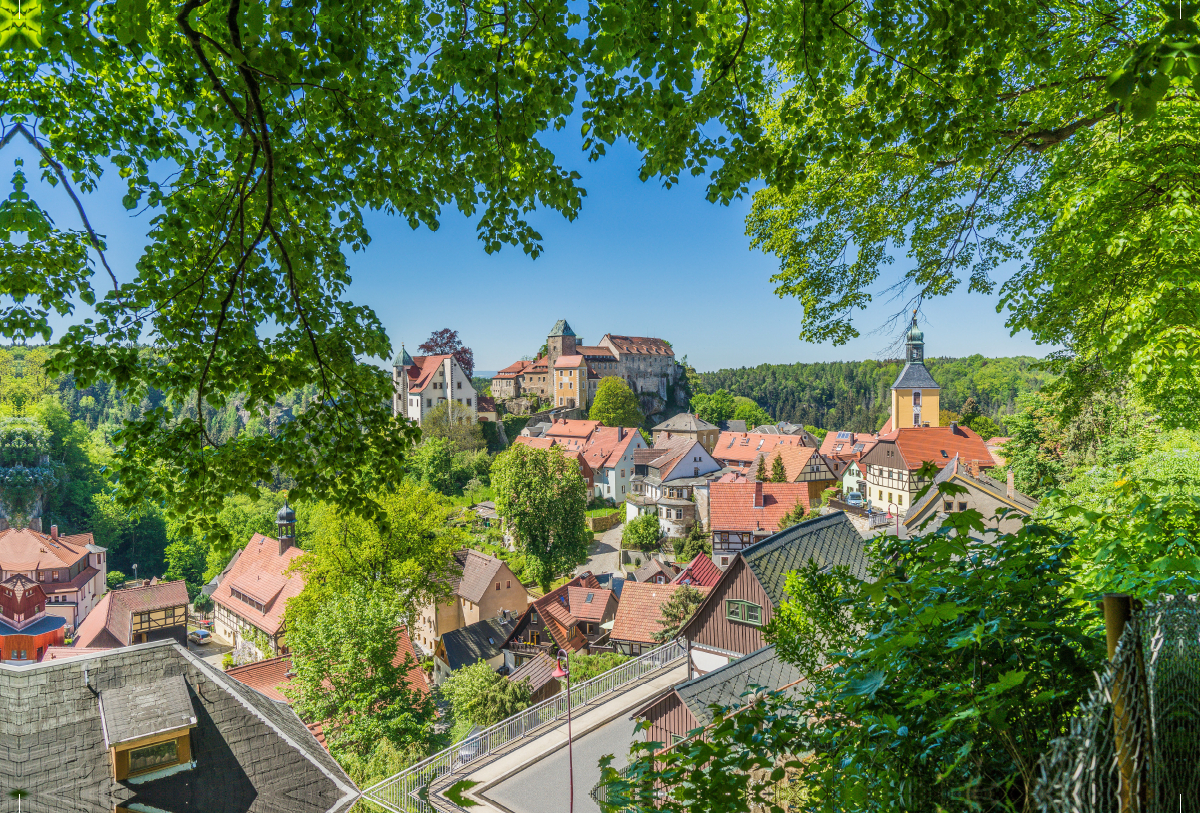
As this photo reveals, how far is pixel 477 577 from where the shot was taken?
28.2m

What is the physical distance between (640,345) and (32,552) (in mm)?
59967

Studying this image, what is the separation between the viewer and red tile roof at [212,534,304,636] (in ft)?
88.8

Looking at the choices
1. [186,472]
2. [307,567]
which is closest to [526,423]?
[307,567]

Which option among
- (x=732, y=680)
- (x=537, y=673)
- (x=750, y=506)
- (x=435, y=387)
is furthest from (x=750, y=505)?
(x=435, y=387)

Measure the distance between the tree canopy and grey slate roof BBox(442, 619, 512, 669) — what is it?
35585mm

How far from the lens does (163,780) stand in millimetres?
7816

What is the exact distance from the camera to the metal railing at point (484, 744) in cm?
1096

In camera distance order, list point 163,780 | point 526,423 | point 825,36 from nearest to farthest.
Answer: point 825,36, point 163,780, point 526,423

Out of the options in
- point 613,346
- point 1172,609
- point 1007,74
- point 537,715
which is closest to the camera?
point 1172,609

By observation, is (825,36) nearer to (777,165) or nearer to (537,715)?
(777,165)

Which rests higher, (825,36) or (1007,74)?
(1007,74)

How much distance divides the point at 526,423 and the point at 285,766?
55194 millimetres

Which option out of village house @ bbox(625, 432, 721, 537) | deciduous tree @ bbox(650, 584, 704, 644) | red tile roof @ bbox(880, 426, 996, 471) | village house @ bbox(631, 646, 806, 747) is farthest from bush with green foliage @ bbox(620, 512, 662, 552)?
village house @ bbox(631, 646, 806, 747)

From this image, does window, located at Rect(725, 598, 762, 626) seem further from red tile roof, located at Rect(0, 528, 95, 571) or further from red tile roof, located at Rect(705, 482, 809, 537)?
red tile roof, located at Rect(0, 528, 95, 571)
